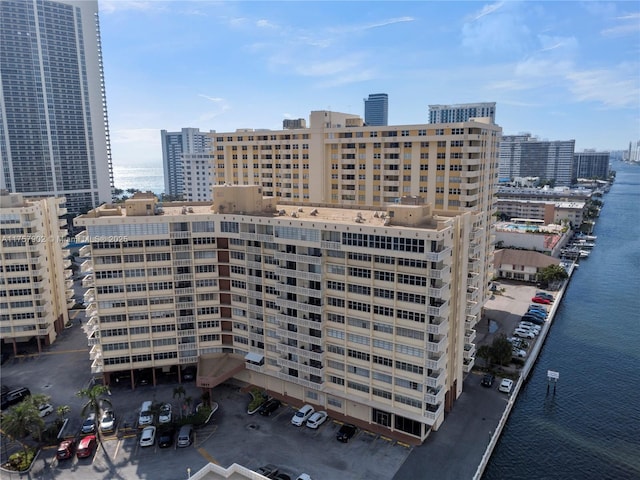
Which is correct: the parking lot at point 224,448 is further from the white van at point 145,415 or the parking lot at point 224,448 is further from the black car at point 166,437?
the white van at point 145,415

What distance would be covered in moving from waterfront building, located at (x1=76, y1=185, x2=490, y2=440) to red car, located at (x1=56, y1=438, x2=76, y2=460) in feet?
41.1

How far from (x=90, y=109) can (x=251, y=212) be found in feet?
504

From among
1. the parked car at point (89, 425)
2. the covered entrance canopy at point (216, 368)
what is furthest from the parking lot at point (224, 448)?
the covered entrance canopy at point (216, 368)

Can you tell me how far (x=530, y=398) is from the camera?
68188 mm

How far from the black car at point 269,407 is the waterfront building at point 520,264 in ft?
257

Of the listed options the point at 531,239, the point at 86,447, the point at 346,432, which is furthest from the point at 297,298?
the point at 531,239

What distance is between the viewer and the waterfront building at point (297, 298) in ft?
170

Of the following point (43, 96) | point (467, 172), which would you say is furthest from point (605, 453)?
point (43, 96)

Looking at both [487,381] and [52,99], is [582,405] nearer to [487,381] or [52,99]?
[487,381]

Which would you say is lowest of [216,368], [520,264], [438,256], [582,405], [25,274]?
[582,405]

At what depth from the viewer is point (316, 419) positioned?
189 feet

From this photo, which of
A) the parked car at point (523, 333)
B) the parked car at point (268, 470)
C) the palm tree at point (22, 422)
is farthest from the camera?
the parked car at point (523, 333)

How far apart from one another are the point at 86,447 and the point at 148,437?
651cm

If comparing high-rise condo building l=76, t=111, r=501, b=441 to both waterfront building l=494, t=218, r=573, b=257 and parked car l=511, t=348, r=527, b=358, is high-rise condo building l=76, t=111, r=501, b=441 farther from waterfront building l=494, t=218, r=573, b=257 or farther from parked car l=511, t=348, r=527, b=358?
waterfront building l=494, t=218, r=573, b=257
